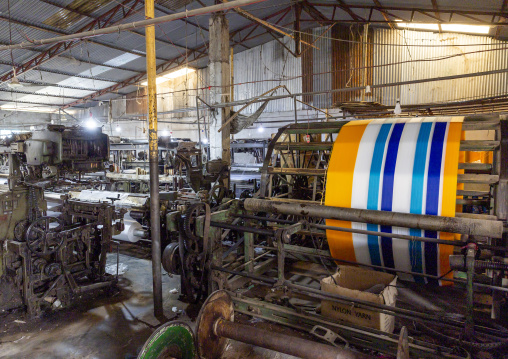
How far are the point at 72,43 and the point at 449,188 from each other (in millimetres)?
13593

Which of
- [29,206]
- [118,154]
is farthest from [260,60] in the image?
[29,206]

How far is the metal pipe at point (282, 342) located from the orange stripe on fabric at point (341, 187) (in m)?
1.48

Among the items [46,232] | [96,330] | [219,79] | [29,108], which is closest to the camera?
[96,330]

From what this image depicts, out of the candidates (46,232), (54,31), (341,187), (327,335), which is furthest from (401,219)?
(54,31)

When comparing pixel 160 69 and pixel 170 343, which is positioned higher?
pixel 160 69

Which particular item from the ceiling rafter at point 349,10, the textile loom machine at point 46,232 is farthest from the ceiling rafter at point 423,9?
the textile loom machine at point 46,232

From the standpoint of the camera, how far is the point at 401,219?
3.13 meters

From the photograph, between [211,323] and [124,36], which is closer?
[211,323]

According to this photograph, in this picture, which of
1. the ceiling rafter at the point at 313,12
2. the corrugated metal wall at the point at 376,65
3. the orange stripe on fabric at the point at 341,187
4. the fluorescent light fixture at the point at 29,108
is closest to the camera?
the orange stripe on fabric at the point at 341,187

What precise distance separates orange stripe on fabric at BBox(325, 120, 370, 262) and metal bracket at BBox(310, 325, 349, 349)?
2.65 feet

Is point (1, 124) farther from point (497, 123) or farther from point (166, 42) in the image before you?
point (497, 123)

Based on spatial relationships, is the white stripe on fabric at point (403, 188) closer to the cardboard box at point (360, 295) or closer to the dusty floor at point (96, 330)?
the cardboard box at point (360, 295)

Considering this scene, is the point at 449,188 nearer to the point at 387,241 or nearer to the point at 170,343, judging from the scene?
the point at 387,241

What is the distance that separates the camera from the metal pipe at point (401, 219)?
2.86 metres
